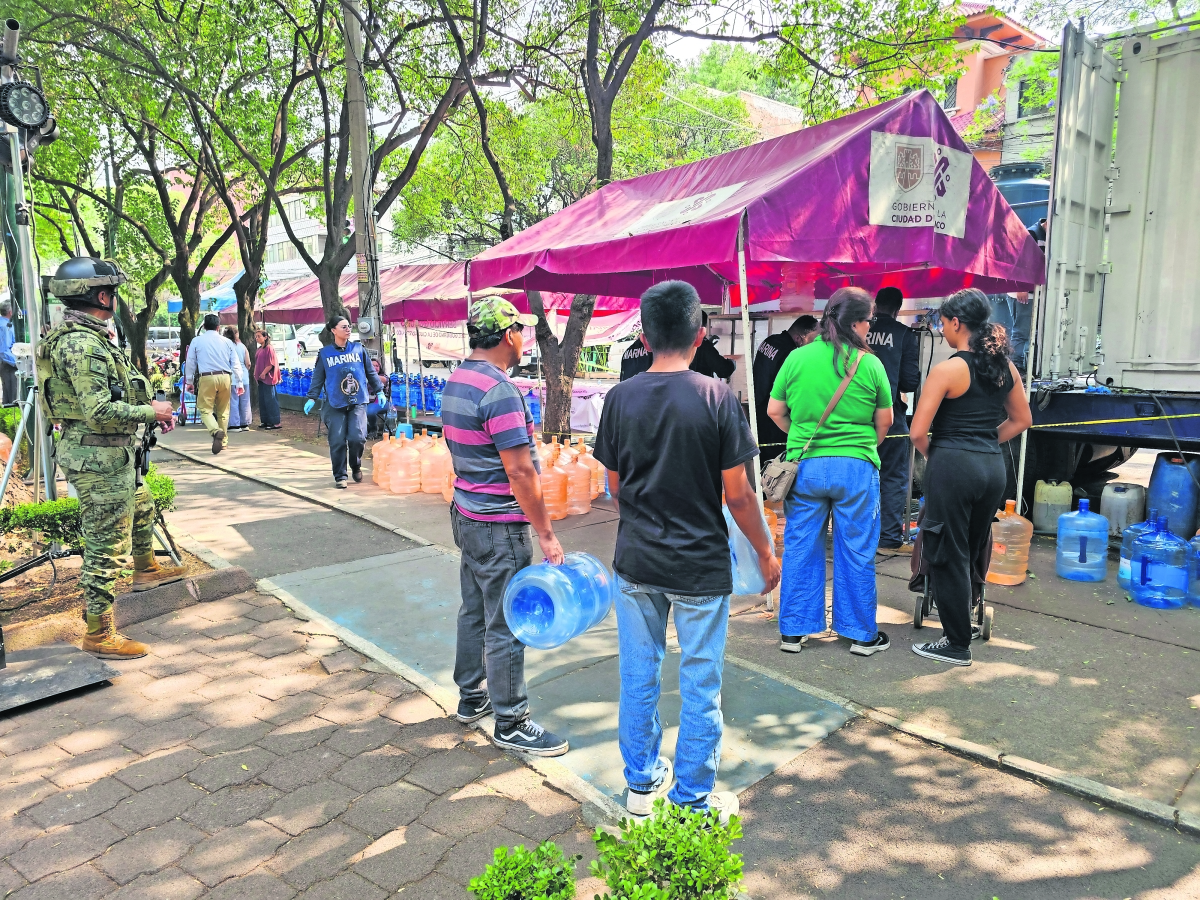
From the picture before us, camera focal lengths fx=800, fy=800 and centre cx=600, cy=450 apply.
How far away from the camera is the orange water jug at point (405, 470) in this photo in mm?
8711

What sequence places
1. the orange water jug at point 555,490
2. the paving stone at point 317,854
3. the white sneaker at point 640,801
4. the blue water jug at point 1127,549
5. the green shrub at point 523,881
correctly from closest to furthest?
the green shrub at point 523,881
the paving stone at point 317,854
the white sneaker at point 640,801
the blue water jug at point 1127,549
the orange water jug at point 555,490

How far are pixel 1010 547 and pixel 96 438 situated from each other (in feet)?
18.8

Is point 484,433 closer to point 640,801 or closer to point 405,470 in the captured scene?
point 640,801

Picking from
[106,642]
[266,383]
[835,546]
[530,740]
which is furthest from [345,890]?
[266,383]

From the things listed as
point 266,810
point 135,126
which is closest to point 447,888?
point 266,810

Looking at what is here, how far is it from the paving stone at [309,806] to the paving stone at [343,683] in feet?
2.83

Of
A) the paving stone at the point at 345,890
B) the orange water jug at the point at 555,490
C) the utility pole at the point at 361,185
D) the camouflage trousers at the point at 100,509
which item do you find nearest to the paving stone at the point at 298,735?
the paving stone at the point at 345,890

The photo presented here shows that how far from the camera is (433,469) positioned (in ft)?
28.3

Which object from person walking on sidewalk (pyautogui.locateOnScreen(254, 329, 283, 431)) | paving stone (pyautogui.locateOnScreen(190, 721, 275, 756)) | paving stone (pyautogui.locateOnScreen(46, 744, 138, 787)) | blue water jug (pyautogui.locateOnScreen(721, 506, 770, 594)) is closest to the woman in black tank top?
blue water jug (pyautogui.locateOnScreen(721, 506, 770, 594))

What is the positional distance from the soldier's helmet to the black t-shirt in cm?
315

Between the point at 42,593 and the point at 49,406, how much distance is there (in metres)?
1.70

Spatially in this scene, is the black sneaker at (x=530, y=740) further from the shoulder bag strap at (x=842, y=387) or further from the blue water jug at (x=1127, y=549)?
the blue water jug at (x=1127, y=549)

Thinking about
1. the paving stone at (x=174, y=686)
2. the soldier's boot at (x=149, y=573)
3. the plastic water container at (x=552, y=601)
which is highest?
Result: the plastic water container at (x=552, y=601)

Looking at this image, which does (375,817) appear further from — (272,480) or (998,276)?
(272,480)
